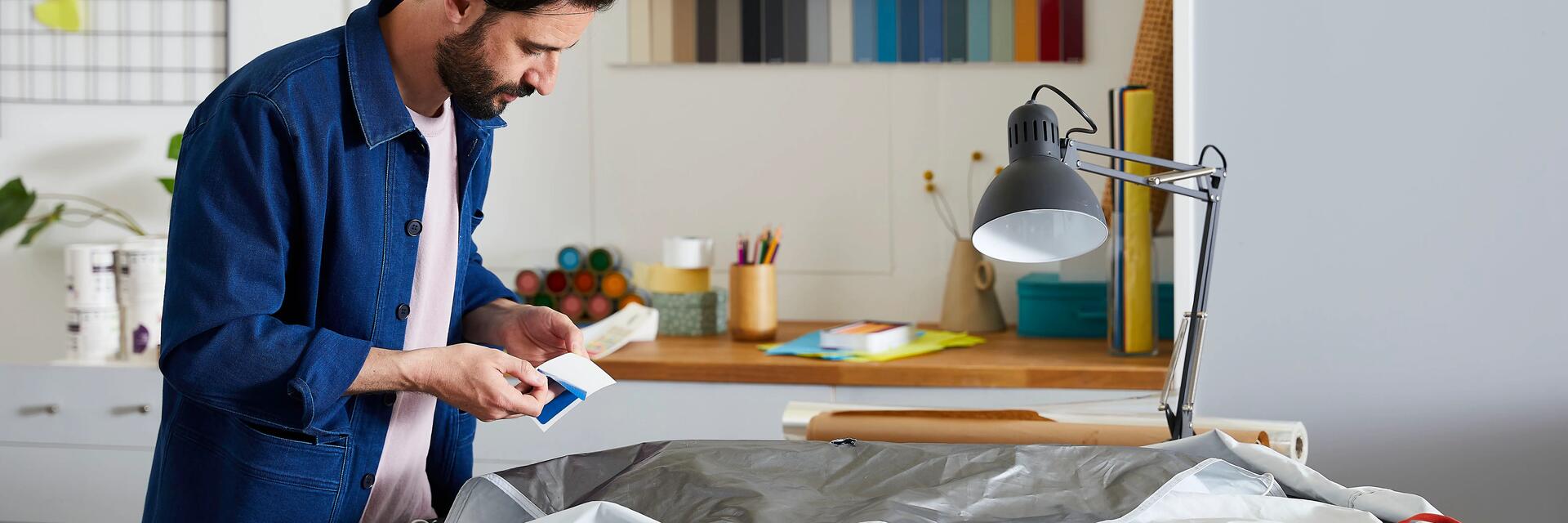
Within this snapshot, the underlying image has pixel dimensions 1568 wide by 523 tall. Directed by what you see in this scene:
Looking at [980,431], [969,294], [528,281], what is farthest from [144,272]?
[980,431]

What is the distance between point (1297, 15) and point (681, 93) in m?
1.30

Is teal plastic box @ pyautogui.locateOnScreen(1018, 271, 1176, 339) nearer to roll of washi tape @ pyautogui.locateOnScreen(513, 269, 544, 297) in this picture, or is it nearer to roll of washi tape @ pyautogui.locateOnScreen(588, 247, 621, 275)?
roll of washi tape @ pyautogui.locateOnScreen(588, 247, 621, 275)

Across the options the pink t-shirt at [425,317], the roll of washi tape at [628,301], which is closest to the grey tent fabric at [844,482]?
the pink t-shirt at [425,317]

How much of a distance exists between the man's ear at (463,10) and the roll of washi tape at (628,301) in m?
1.38

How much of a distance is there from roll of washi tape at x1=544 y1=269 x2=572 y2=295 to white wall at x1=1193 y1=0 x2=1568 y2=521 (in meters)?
1.38

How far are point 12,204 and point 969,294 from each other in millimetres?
2080

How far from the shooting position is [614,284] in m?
2.58

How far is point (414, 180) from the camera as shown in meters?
1.27

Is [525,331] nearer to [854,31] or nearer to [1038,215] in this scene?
[1038,215]

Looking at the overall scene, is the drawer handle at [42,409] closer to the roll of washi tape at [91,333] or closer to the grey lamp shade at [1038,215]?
the roll of washi tape at [91,333]

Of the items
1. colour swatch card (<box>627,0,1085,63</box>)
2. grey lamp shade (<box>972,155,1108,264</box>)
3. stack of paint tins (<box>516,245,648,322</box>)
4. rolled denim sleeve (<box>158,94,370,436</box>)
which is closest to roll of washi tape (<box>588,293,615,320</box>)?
stack of paint tins (<box>516,245,648,322</box>)

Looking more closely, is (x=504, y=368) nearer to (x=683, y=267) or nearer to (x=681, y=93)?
(x=683, y=267)

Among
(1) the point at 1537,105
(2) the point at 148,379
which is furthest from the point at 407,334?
(1) the point at 1537,105

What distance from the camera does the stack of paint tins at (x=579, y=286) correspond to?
2.58m
